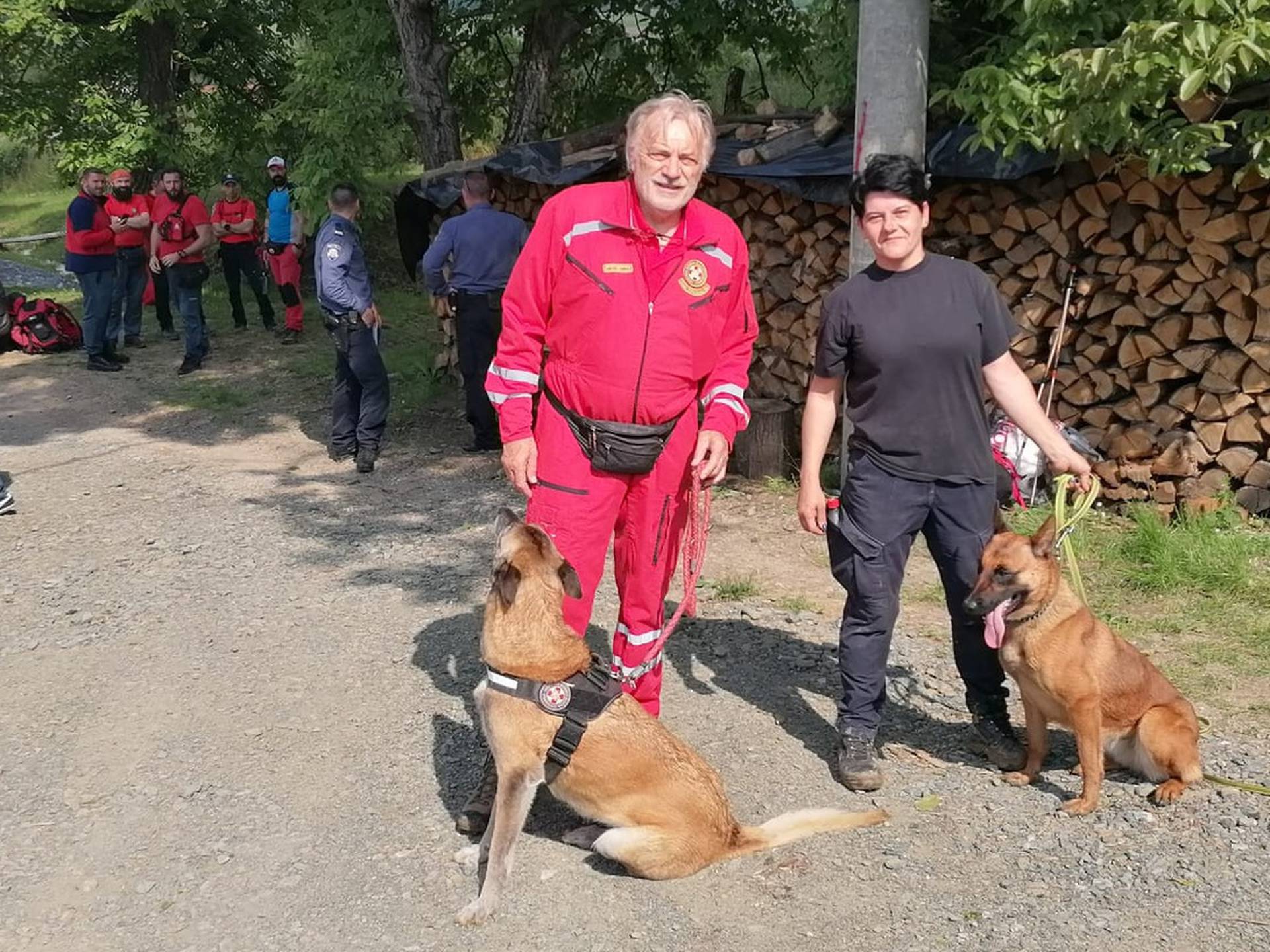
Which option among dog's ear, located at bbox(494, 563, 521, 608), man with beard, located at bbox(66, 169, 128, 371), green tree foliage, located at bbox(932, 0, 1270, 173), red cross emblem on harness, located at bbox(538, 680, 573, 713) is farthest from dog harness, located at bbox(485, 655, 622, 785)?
man with beard, located at bbox(66, 169, 128, 371)

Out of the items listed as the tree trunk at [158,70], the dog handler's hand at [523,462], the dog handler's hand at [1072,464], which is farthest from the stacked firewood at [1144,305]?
the tree trunk at [158,70]

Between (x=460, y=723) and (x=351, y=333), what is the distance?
462cm

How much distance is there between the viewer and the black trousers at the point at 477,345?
8.57m

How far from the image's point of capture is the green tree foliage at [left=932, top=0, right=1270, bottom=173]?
189 inches

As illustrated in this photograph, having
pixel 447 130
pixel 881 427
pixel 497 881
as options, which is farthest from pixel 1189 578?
pixel 447 130

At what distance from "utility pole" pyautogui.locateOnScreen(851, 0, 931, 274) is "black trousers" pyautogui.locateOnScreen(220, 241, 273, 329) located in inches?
363

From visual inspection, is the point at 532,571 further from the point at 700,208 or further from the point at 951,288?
the point at 951,288

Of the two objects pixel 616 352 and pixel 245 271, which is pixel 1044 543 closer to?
pixel 616 352

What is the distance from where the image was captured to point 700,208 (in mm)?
3592

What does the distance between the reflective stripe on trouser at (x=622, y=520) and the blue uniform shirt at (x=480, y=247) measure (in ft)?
16.3

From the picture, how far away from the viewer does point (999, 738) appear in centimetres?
407

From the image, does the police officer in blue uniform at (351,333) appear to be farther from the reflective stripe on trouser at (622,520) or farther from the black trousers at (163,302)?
the black trousers at (163,302)

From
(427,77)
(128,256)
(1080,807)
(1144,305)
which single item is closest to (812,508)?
(1080,807)

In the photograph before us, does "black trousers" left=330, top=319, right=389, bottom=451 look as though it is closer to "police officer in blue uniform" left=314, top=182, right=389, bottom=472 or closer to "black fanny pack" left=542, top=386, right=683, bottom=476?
"police officer in blue uniform" left=314, top=182, right=389, bottom=472
